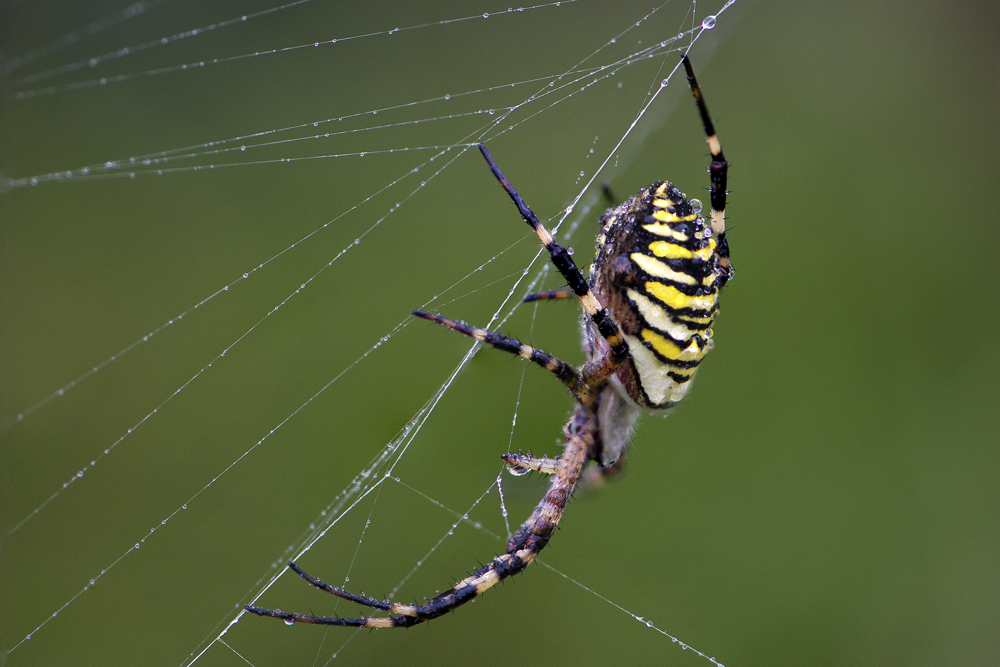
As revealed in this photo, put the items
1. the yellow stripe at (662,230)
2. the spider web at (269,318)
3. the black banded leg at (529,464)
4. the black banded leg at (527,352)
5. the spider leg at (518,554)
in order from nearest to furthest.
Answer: the yellow stripe at (662,230), the black banded leg at (527,352), the spider leg at (518,554), the black banded leg at (529,464), the spider web at (269,318)

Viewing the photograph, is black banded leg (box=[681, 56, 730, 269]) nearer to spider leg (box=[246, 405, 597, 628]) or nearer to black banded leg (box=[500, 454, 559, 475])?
spider leg (box=[246, 405, 597, 628])

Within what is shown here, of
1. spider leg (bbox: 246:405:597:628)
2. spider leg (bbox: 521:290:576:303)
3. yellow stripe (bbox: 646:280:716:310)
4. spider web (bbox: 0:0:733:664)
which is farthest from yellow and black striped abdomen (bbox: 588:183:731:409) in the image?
spider web (bbox: 0:0:733:664)

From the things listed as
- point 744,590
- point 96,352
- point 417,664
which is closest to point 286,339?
point 96,352

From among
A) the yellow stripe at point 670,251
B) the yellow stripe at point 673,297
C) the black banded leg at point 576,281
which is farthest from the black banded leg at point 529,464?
the yellow stripe at point 670,251

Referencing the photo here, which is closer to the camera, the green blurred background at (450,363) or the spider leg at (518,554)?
the spider leg at (518,554)

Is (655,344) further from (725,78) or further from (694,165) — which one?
(725,78)

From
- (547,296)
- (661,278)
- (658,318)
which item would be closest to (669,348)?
(658,318)

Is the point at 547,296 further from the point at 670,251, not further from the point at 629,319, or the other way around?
the point at 670,251

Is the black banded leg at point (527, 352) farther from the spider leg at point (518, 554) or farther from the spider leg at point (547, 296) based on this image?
the spider leg at point (547, 296)
